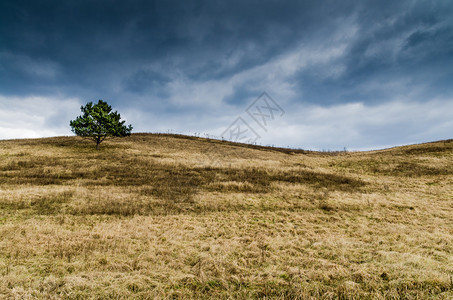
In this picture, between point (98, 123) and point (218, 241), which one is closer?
point (218, 241)

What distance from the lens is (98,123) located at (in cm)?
3519

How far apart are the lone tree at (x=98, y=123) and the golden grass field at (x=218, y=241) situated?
652 inches

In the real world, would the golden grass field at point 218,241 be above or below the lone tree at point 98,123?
below

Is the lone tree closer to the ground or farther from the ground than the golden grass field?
farther from the ground

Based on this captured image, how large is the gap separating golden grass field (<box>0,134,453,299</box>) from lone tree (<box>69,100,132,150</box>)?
16.6 m

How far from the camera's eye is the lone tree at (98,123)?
3325cm

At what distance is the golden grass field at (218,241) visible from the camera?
5.10m

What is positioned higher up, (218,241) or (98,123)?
(98,123)

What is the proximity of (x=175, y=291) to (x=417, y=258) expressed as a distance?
→ 7.78m

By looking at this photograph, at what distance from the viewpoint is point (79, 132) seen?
33156 mm

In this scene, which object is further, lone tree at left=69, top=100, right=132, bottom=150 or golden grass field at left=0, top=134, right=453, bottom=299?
lone tree at left=69, top=100, right=132, bottom=150

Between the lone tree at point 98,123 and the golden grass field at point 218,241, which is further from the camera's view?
the lone tree at point 98,123

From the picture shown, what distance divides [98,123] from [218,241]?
36.6 metres

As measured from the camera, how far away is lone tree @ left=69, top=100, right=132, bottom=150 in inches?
1309
